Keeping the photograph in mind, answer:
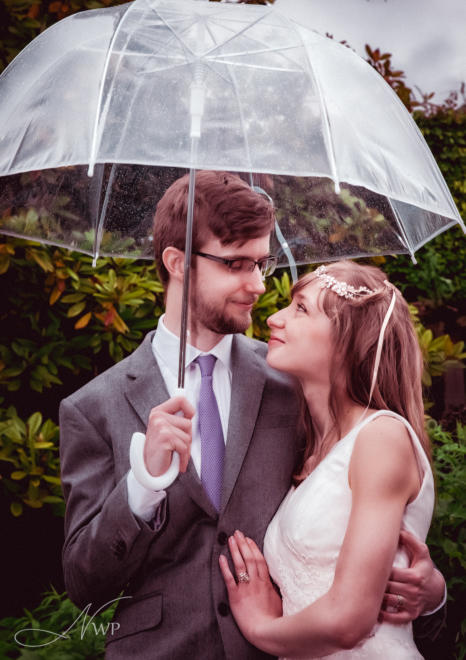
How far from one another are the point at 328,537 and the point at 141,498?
583 mm

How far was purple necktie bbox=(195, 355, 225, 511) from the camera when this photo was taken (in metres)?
2.19

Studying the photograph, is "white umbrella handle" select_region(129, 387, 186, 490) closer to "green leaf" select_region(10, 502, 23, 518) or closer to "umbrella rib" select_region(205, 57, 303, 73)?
"umbrella rib" select_region(205, 57, 303, 73)

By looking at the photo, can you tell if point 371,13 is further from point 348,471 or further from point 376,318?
point 348,471

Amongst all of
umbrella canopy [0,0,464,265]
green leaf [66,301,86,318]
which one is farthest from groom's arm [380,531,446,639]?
green leaf [66,301,86,318]

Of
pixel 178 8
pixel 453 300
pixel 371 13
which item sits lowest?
pixel 453 300

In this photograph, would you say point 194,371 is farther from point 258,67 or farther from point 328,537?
point 258,67

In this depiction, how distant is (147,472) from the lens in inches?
73.1

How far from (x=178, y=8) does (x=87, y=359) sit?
210cm

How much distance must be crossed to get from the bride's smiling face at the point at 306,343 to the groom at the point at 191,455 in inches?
6.0

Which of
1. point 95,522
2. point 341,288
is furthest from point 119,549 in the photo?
point 341,288

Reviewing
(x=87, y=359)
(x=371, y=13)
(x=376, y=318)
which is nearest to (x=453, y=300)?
(x=371, y=13)

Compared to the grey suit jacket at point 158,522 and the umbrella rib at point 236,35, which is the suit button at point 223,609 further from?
the umbrella rib at point 236,35

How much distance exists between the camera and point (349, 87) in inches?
80.2

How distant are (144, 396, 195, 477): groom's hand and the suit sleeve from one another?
24 cm
